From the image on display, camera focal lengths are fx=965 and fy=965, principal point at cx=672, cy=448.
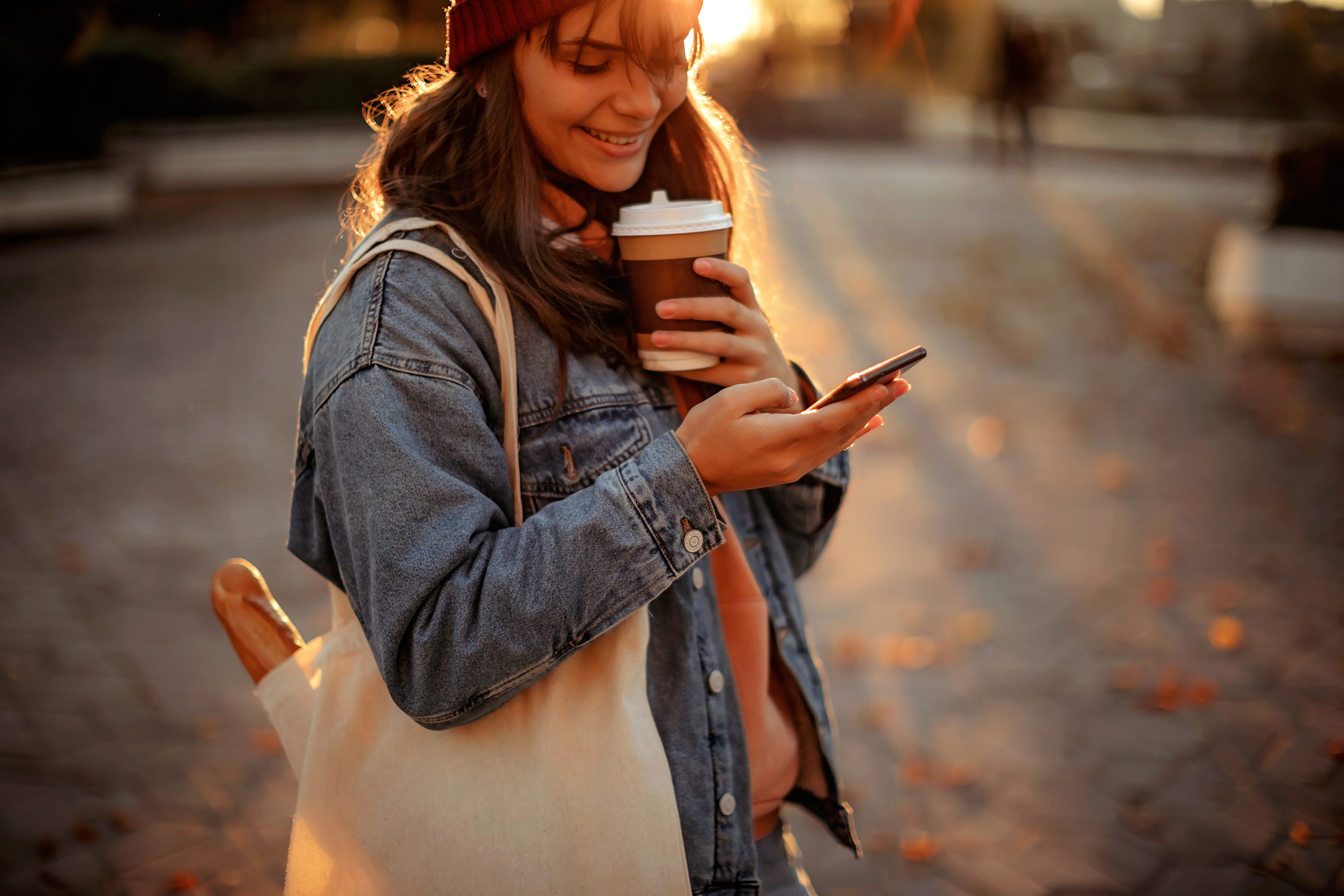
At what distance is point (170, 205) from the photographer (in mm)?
13383

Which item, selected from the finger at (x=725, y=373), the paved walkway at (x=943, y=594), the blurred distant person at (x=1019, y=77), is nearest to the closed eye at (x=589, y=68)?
the finger at (x=725, y=373)

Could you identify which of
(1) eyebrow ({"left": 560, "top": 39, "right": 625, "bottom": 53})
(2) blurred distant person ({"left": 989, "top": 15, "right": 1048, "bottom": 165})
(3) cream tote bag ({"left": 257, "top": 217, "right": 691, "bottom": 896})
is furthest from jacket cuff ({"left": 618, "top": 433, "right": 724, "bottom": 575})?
(2) blurred distant person ({"left": 989, "top": 15, "right": 1048, "bottom": 165})

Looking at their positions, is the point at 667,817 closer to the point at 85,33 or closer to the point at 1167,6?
the point at 85,33

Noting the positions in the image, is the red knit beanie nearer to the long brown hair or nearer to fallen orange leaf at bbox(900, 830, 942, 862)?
the long brown hair

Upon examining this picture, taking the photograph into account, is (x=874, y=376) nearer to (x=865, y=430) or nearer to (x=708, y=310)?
(x=865, y=430)

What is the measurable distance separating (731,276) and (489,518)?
1.66 ft

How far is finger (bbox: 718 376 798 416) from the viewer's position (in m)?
1.27

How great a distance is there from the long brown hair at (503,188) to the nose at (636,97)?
0.02 metres

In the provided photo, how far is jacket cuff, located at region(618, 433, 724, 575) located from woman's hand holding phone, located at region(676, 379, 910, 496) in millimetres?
21

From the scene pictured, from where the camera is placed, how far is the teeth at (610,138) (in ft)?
4.90

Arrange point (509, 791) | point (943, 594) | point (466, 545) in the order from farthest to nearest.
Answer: point (943, 594)
point (509, 791)
point (466, 545)

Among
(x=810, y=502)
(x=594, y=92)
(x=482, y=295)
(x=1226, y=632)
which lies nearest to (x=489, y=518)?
(x=482, y=295)

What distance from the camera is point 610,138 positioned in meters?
1.51

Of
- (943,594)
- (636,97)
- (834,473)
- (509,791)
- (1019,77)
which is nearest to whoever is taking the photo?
(509,791)
